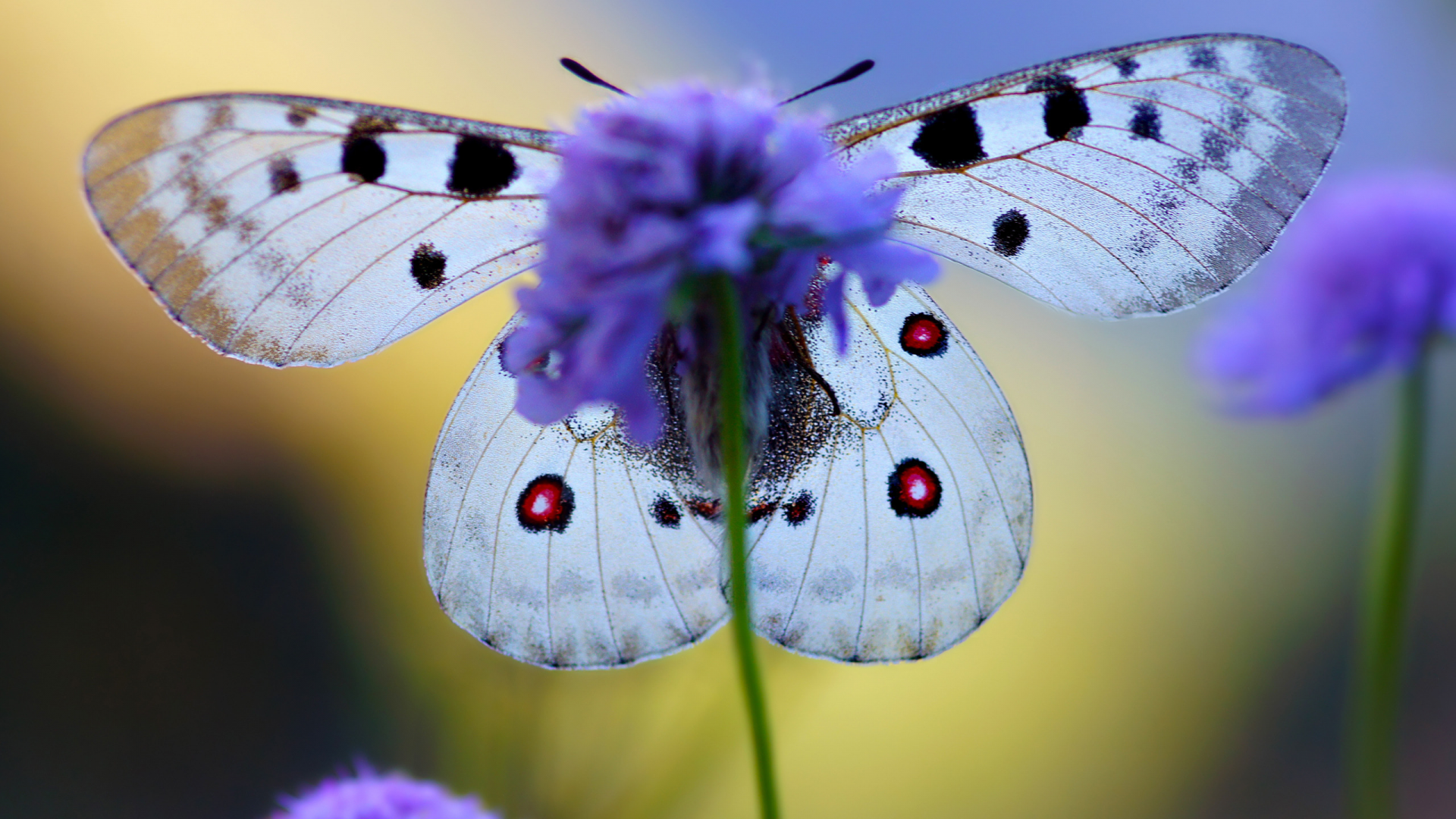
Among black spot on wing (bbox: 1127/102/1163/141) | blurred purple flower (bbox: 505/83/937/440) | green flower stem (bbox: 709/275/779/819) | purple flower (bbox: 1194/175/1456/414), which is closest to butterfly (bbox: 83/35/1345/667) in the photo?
black spot on wing (bbox: 1127/102/1163/141)

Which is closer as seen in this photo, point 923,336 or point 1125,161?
point 1125,161

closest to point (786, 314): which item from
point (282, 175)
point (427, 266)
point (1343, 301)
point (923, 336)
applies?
point (923, 336)

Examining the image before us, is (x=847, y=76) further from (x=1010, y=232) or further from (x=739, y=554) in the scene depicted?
(x=739, y=554)

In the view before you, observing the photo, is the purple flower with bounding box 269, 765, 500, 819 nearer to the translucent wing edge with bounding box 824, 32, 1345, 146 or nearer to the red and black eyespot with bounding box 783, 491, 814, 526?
the red and black eyespot with bounding box 783, 491, 814, 526

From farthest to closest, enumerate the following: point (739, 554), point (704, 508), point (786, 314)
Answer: point (704, 508) → point (786, 314) → point (739, 554)

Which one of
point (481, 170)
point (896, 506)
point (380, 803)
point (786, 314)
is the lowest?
point (380, 803)

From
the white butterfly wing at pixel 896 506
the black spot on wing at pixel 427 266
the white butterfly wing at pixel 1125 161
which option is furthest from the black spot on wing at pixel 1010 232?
the black spot on wing at pixel 427 266
